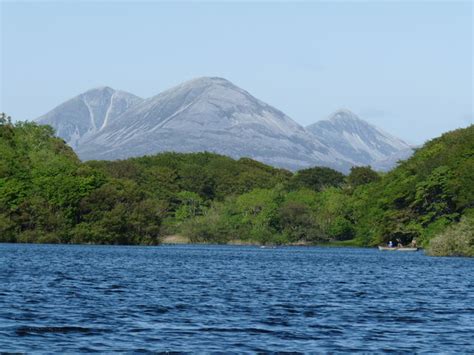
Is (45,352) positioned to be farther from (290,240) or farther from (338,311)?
(290,240)

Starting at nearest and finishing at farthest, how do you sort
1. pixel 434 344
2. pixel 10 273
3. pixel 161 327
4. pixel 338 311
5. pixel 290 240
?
pixel 434 344 < pixel 161 327 < pixel 338 311 < pixel 10 273 < pixel 290 240

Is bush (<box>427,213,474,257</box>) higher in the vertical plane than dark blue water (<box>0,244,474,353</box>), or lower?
higher

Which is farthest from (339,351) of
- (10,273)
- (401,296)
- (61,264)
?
(61,264)

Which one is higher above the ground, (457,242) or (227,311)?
(457,242)

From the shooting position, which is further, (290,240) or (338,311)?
(290,240)

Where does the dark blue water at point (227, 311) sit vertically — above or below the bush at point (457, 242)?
below

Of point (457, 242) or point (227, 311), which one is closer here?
point (227, 311)

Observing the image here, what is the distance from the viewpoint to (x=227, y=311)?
4334 cm

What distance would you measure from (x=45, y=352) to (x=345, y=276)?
153 ft

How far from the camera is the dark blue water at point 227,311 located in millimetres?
33406

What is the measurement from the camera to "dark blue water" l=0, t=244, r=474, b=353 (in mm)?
33406

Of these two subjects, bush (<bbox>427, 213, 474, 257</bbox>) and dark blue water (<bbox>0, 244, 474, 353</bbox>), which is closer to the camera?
dark blue water (<bbox>0, 244, 474, 353</bbox>)

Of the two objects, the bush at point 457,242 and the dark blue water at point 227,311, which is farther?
the bush at point 457,242

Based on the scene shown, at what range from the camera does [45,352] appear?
3030cm
